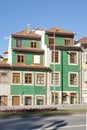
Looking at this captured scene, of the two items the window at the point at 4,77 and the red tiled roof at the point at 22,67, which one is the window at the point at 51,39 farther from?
the window at the point at 4,77

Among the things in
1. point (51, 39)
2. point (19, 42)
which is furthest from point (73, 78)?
point (19, 42)

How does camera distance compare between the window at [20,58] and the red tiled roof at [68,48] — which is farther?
the window at [20,58]

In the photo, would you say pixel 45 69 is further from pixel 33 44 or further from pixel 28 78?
pixel 33 44

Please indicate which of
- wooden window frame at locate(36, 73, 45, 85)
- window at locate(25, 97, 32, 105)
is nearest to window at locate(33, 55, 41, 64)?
wooden window frame at locate(36, 73, 45, 85)

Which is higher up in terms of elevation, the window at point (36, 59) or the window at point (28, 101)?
the window at point (36, 59)

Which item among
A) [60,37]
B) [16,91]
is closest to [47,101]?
[16,91]

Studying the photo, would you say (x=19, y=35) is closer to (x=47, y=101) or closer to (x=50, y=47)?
(x=50, y=47)

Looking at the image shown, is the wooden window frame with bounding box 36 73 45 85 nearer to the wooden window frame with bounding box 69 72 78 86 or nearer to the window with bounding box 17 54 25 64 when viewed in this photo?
the window with bounding box 17 54 25 64

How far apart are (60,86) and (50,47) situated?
617 cm

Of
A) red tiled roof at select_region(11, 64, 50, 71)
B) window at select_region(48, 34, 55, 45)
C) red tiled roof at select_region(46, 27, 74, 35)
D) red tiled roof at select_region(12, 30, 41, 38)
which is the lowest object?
red tiled roof at select_region(11, 64, 50, 71)

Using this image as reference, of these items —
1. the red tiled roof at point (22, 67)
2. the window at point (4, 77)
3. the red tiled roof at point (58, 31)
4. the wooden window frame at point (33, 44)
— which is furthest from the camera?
the wooden window frame at point (33, 44)

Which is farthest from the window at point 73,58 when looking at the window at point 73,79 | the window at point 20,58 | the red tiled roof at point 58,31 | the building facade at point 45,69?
the window at point 20,58

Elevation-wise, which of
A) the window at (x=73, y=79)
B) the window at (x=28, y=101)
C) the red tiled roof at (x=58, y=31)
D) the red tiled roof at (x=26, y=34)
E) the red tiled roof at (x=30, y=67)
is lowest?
the window at (x=28, y=101)

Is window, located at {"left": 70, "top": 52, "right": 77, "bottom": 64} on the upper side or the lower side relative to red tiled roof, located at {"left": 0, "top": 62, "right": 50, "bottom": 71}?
upper
